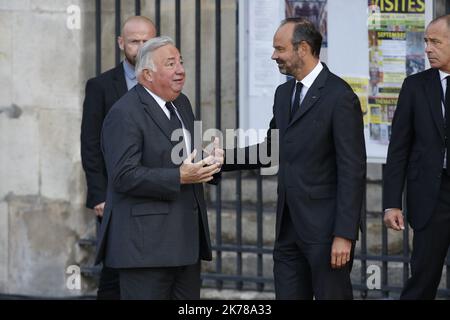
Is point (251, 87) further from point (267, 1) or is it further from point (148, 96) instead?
point (148, 96)

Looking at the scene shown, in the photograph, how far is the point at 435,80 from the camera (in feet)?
22.0

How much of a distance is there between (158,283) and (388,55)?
264cm

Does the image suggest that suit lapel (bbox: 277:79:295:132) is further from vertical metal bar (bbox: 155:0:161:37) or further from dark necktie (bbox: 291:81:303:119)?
vertical metal bar (bbox: 155:0:161:37)

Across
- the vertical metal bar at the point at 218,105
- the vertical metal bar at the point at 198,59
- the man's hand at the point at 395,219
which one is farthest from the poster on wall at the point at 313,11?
the man's hand at the point at 395,219

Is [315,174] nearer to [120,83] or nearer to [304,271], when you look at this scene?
[304,271]

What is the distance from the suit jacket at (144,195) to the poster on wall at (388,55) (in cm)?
226

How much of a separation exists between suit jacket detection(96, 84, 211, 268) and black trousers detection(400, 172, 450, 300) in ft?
4.49

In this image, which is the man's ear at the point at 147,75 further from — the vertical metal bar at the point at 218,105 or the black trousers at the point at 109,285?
the vertical metal bar at the point at 218,105

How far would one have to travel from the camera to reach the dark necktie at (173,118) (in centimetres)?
609

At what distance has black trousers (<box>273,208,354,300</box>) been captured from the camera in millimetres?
6137

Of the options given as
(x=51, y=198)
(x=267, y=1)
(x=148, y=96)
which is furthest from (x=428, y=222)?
(x=51, y=198)

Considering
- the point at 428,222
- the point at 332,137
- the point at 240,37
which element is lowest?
the point at 428,222

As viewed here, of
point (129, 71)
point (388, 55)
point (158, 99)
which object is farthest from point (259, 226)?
point (158, 99)

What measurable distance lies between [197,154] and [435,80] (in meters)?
1.38
